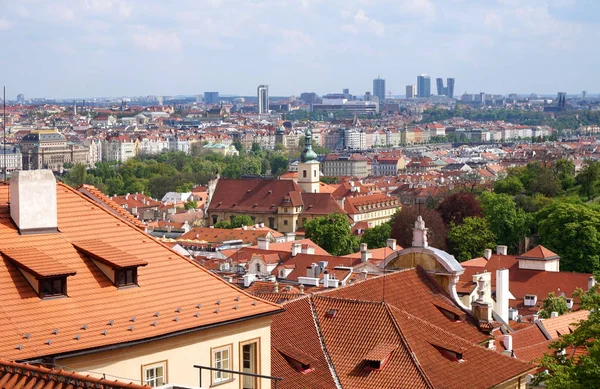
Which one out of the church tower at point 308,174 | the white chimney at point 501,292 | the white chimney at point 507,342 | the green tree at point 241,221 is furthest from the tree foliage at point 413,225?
the white chimney at point 507,342

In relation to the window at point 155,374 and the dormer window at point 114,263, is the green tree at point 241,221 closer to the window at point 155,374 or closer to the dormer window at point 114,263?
the dormer window at point 114,263

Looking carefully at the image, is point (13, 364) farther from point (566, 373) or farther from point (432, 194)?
point (432, 194)

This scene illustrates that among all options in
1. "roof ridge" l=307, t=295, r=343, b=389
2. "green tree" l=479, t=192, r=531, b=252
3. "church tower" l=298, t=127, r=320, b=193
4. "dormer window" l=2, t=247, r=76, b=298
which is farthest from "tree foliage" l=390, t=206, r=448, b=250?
"dormer window" l=2, t=247, r=76, b=298

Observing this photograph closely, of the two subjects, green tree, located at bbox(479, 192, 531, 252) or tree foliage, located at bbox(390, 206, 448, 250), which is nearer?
tree foliage, located at bbox(390, 206, 448, 250)

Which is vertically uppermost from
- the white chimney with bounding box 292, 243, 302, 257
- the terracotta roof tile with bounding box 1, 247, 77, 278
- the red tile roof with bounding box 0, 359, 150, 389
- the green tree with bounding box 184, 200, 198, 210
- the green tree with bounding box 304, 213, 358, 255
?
the terracotta roof tile with bounding box 1, 247, 77, 278

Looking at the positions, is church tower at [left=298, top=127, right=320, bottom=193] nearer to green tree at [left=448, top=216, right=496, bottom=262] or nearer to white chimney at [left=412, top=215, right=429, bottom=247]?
green tree at [left=448, top=216, right=496, bottom=262]

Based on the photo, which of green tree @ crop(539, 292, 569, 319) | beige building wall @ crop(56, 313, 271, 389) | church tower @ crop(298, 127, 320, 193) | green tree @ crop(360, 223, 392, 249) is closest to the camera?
beige building wall @ crop(56, 313, 271, 389)
